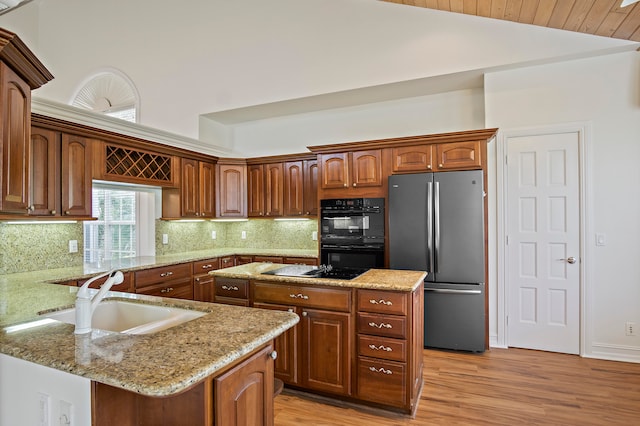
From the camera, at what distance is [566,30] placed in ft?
11.2

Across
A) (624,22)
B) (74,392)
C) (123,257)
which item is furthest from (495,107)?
(123,257)

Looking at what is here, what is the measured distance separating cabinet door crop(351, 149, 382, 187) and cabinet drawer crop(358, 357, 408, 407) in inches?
85.6

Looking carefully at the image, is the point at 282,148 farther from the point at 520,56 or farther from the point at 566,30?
the point at 566,30

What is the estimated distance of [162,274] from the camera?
12.4ft

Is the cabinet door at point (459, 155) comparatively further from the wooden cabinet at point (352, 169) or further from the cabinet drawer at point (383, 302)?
the cabinet drawer at point (383, 302)

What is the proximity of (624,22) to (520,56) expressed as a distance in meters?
0.82

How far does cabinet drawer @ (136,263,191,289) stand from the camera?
3524mm

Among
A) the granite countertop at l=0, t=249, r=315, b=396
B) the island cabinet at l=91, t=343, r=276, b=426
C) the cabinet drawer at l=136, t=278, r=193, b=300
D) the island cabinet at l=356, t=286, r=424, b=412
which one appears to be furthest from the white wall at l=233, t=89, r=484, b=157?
the island cabinet at l=91, t=343, r=276, b=426

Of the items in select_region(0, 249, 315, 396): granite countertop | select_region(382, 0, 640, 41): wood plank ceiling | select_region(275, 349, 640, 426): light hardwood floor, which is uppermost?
select_region(382, 0, 640, 41): wood plank ceiling

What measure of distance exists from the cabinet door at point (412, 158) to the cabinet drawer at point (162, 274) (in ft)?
8.91

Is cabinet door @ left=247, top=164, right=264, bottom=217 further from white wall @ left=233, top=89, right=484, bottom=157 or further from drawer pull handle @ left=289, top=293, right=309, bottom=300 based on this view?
drawer pull handle @ left=289, top=293, right=309, bottom=300

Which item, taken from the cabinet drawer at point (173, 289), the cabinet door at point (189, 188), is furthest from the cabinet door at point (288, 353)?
the cabinet door at point (189, 188)

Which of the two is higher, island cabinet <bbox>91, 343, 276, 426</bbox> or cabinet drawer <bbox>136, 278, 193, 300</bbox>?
island cabinet <bbox>91, 343, 276, 426</bbox>

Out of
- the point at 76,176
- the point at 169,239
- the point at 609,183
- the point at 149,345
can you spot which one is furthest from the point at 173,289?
the point at 609,183
